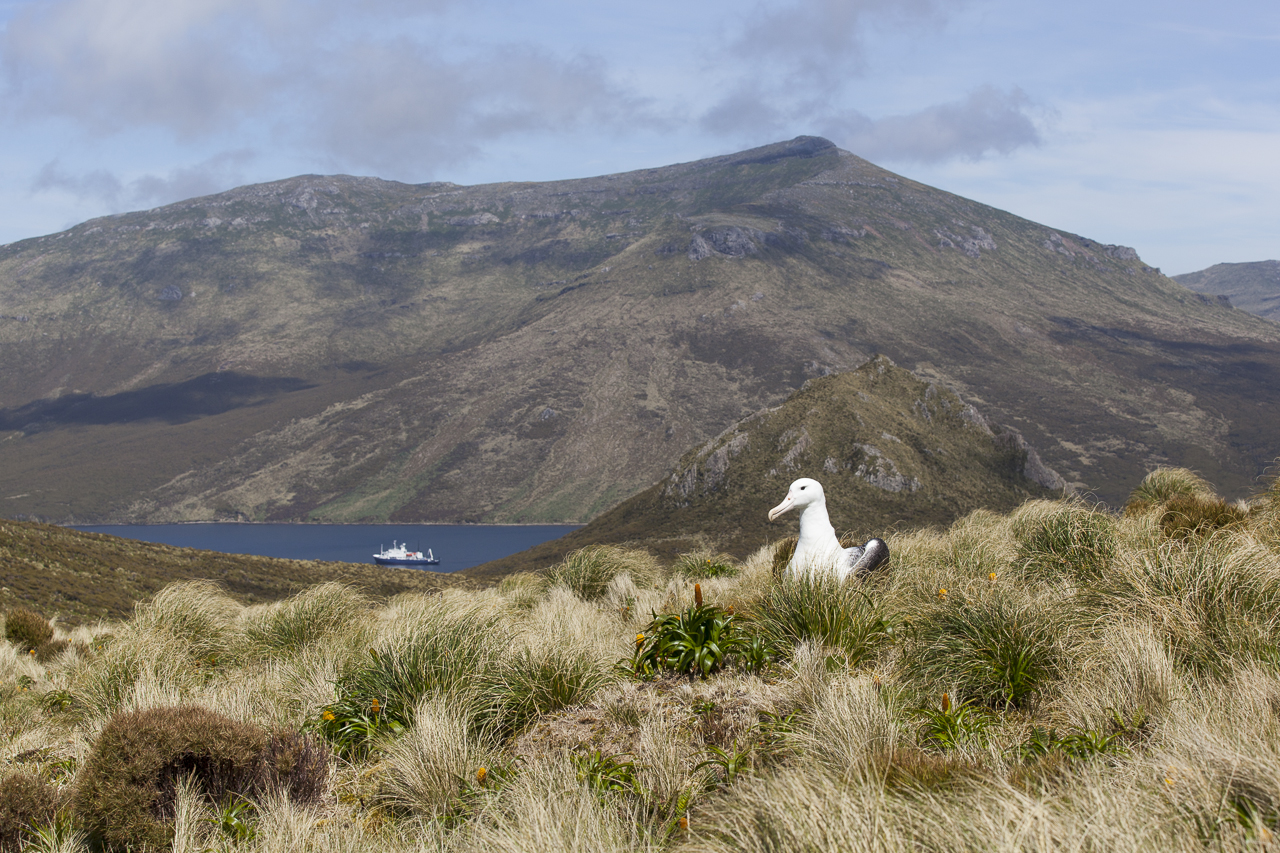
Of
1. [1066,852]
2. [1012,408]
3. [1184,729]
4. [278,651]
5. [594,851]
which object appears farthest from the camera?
[1012,408]

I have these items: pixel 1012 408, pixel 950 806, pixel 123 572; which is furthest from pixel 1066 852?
pixel 1012 408

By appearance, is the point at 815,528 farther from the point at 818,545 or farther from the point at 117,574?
the point at 117,574

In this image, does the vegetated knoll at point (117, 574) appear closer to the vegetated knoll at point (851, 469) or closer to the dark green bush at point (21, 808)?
the dark green bush at point (21, 808)

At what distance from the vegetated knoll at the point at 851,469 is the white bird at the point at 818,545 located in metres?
41.9

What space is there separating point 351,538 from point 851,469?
450 ft

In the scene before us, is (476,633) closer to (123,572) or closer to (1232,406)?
(123,572)

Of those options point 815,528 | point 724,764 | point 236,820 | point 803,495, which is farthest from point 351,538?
point 724,764

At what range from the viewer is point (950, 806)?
302 centimetres

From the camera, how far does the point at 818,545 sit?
8.20m

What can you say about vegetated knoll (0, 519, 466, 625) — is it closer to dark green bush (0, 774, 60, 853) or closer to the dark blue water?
dark green bush (0, 774, 60, 853)

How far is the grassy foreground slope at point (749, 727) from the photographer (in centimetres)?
307

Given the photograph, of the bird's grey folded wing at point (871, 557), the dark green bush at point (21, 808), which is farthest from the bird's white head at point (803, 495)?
the dark green bush at point (21, 808)

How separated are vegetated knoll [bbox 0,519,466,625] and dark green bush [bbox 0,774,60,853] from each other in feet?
53.7

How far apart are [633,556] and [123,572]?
2397 cm
